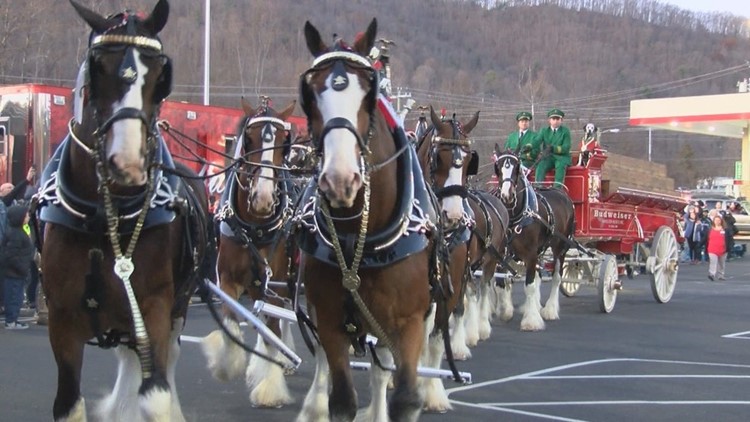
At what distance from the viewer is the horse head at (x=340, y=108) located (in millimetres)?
4652

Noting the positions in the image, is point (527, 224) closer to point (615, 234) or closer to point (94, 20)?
point (615, 234)

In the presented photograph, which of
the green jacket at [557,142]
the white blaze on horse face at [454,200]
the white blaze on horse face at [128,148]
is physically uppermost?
the green jacket at [557,142]

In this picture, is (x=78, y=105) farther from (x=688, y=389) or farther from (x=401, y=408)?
(x=688, y=389)

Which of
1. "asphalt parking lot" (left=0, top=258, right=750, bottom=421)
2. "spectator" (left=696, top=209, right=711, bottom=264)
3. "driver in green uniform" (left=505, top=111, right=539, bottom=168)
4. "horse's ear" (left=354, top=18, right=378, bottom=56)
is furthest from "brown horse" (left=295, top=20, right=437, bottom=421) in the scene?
"spectator" (left=696, top=209, right=711, bottom=264)

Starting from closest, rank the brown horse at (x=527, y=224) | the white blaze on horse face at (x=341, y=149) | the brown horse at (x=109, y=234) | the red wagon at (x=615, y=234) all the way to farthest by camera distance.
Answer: the white blaze on horse face at (x=341, y=149) < the brown horse at (x=109, y=234) < the brown horse at (x=527, y=224) < the red wagon at (x=615, y=234)

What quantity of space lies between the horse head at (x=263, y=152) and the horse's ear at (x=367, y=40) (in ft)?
10.0

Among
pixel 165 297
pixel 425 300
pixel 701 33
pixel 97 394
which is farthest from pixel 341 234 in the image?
pixel 701 33

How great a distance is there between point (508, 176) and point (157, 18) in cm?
929

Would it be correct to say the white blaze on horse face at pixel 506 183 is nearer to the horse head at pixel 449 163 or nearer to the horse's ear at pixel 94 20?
the horse head at pixel 449 163

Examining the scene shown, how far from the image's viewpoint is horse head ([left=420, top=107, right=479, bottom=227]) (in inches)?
321

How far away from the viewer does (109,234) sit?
4965mm

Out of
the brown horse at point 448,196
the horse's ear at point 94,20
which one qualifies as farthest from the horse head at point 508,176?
the horse's ear at point 94,20

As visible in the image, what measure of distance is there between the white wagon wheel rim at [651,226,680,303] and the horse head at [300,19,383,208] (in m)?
13.5

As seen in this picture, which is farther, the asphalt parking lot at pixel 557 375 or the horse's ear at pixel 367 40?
the asphalt parking lot at pixel 557 375
